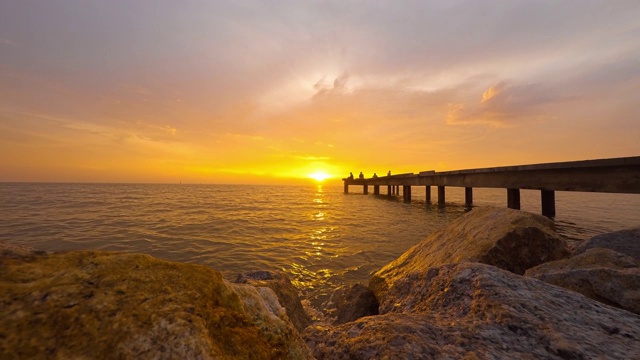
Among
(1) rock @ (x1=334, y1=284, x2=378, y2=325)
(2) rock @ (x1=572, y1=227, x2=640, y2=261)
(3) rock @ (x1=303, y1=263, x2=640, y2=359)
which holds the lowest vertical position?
(1) rock @ (x1=334, y1=284, x2=378, y2=325)

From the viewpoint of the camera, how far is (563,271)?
3000mm

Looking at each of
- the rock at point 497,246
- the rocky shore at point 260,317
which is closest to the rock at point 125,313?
the rocky shore at point 260,317

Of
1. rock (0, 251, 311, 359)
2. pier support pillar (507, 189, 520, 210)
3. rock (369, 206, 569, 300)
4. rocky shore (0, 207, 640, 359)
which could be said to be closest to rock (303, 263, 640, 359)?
rocky shore (0, 207, 640, 359)

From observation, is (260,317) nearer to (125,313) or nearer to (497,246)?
(125,313)

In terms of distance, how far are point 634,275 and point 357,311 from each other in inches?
125

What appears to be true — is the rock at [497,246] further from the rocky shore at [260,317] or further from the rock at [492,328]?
the rock at [492,328]

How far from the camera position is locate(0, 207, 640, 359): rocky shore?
3.33 feet

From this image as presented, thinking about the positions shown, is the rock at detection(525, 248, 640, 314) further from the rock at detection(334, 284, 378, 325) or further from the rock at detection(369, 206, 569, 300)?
the rock at detection(334, 284, 378, 325)

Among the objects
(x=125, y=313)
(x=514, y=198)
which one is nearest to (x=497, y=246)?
(x=125, y=313)

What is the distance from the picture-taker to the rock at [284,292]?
4086 millimetres

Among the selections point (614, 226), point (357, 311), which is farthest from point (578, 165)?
point (357, 311)

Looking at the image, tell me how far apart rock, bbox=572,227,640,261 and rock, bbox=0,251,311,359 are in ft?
20.6

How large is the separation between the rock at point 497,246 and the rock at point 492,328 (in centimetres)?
161

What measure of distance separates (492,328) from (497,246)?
2.54 m
